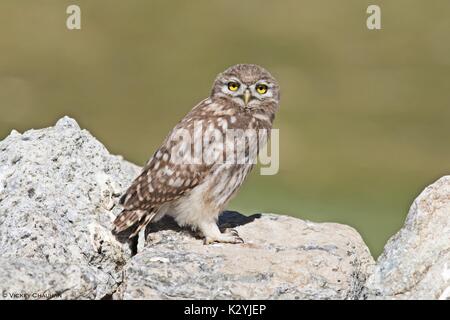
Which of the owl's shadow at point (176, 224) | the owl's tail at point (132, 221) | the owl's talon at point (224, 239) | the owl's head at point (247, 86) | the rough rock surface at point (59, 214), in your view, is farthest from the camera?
the owl's head at point (247, 86)

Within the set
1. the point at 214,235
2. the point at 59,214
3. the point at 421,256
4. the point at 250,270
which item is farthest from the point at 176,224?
the point at 421,256

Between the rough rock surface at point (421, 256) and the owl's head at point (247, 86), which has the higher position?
the owl's head at point (247, 86)

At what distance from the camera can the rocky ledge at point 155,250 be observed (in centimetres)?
715

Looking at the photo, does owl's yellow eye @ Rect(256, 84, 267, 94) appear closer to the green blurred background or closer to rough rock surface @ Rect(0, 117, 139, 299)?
rough rock surface @ Rect(0, 117, 139, 299)

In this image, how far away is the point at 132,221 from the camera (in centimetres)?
816

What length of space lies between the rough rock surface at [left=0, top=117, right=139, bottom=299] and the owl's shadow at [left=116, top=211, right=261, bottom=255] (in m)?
0.11

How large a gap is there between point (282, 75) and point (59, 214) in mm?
25979

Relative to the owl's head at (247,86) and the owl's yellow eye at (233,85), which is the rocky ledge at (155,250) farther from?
the owl's yellow eye at (233,85)

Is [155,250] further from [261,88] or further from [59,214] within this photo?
[261,88]

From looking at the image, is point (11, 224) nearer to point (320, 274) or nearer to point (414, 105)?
point (320, 274)

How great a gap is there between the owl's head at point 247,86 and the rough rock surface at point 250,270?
1.19 m

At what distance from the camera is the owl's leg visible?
830 centimetres

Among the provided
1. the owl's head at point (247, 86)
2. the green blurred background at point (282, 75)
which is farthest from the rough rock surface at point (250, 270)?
the green blurred background at point (282, 75)

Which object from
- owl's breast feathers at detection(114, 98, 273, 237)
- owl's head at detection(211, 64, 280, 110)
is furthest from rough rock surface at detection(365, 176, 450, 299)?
owl's head at detection(211, 64, 280, 110)
